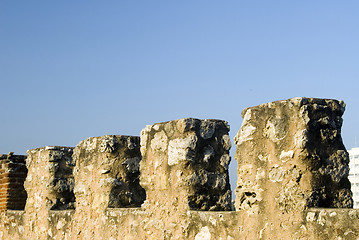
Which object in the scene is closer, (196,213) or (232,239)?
(232,239)

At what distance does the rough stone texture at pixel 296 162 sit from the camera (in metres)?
Answer: 4.07

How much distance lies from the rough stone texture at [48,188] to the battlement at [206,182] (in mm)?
13

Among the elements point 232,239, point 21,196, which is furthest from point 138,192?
point 21,196

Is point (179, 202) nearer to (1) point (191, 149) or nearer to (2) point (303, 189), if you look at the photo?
(1) point (191, 149)

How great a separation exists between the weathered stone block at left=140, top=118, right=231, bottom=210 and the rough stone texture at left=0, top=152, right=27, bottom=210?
13.7 feet

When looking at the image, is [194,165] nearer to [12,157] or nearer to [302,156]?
[302,156]

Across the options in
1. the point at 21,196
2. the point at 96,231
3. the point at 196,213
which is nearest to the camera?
the point at 196,213

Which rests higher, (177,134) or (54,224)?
(177,134)

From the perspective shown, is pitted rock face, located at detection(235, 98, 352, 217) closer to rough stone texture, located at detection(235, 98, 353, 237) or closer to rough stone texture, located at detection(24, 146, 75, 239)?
rough stone texture, located at detection(235, 98, 353, 237)

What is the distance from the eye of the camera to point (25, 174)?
9078 millimetres

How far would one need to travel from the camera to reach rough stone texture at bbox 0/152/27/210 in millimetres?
8852

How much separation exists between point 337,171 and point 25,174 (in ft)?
19.6

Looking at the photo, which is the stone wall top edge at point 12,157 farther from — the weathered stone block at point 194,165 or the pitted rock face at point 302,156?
the pitted rock face at point 302,156

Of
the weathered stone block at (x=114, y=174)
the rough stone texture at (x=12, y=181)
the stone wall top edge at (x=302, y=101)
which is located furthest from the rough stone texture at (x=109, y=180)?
the rough stone texture at (x=12, y=181)
